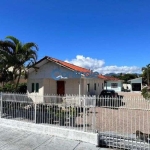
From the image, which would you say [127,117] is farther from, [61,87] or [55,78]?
[61,87]

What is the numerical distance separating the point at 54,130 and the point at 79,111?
146 centimetres

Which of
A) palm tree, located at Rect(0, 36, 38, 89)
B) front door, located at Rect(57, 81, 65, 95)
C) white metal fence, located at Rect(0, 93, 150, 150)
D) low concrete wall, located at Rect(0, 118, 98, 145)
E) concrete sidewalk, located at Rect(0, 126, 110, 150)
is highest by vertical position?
palm tree, located at Rect(0, 36, 38, 89)

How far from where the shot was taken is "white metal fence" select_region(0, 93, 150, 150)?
277 inches

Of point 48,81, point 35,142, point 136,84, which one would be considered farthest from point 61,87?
point 136,84

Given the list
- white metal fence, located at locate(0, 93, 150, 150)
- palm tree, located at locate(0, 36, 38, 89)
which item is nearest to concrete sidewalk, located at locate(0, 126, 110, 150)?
white metal fence, located at locate(0, 93, 150, 150)

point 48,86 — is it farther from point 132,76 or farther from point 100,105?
point 132,76

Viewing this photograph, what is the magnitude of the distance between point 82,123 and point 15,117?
382 cm

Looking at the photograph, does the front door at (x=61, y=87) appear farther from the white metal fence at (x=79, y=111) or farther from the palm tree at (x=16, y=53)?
the white metal fence at (x=79, y=111)

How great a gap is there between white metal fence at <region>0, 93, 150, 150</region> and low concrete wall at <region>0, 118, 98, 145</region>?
23 cm

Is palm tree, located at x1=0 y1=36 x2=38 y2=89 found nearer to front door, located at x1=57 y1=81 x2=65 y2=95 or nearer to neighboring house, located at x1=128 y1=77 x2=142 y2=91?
front door, located at x1=57 y1=81 x2=65 y2=95

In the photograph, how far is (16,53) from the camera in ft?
47.9

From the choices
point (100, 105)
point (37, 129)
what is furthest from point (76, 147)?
point (37, 129)

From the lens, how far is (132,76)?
71188mm

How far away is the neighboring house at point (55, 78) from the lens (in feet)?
58.4
